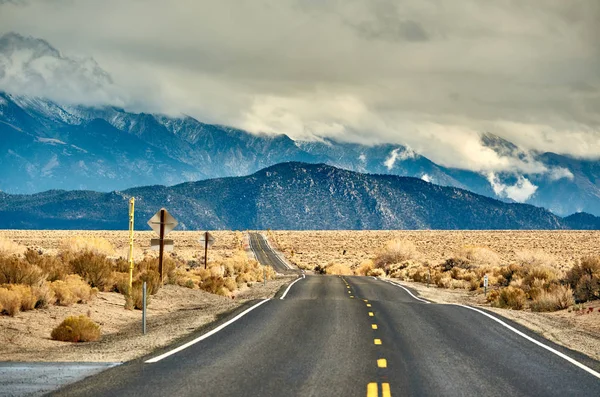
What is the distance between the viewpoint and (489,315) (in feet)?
76.3

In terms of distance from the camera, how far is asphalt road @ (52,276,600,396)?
1069cm

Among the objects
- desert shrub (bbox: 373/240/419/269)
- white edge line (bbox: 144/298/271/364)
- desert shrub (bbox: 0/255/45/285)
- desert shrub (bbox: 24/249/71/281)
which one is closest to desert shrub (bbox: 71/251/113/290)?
desert shrub (bbox: 24/249/71/281)

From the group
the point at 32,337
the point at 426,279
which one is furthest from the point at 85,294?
the point at 426,279

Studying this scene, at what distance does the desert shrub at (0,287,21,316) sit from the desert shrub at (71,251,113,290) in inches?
261

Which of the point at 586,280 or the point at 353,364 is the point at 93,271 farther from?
the point at 586,280

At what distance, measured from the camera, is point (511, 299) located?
3077 cm

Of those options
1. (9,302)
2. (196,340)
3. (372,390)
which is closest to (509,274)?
(196,340)

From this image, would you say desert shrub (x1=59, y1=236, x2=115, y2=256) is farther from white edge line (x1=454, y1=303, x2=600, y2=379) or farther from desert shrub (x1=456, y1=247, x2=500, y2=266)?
white edge line (x1=454, y1=303, x2=600, y2=379)

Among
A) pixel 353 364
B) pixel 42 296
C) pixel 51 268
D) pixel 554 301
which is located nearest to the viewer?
pixel 353 364

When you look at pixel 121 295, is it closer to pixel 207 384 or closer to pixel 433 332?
pixel 433 332

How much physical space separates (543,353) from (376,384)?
5.90 meters

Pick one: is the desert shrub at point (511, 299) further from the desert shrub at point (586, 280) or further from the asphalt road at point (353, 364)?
the asphalt road at point (353, 364)

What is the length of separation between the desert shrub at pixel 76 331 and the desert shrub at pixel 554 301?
61.5ft

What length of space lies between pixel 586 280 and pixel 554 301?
3426 mm
